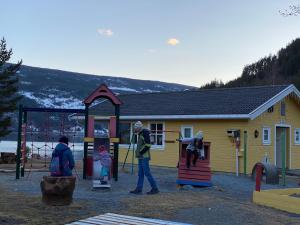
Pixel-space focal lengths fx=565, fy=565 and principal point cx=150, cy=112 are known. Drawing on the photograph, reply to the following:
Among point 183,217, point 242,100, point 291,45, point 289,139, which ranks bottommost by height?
point 183,217

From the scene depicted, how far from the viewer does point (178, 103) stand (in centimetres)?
2775

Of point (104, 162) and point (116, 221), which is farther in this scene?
point (104, 162)

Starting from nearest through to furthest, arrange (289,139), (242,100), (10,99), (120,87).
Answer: (242,100), (289,139), (10,99), (120,87)

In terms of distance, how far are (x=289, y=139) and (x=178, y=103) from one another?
5.57 metres

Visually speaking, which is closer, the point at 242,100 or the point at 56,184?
the point at 56,184

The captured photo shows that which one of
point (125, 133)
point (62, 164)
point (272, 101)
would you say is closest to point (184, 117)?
point (272, 101)

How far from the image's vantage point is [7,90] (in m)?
33.7

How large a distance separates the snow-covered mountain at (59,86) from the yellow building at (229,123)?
277 ft

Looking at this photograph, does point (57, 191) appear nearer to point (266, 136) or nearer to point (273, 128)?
point (266, 136)

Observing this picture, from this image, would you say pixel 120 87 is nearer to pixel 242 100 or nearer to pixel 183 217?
pixel 242 100

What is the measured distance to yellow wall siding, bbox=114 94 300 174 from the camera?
23.8 m

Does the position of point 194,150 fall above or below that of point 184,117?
below

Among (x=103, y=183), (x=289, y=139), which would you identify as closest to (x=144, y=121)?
(x=289, y=139)

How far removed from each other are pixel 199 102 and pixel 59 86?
11341cm
